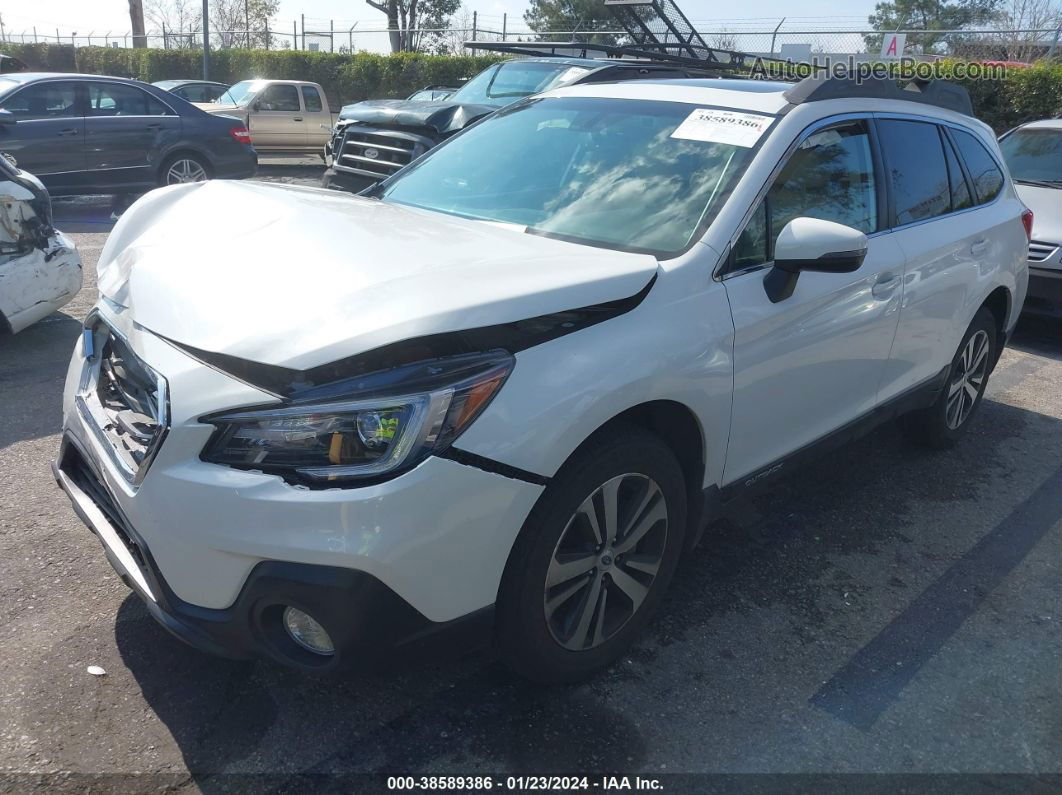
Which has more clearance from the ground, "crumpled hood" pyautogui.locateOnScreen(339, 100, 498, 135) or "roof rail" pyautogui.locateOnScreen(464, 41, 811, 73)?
"roof rail" pyautogui.locateOnScreen(464, 41, 811, 73)

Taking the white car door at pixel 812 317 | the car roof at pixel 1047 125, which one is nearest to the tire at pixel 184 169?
the car roof at pixel 1047 125

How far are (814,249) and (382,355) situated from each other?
1489 millimetres

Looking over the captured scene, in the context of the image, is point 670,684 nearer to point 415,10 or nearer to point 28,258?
point 28,258

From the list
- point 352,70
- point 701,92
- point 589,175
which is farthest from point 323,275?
point 352,70

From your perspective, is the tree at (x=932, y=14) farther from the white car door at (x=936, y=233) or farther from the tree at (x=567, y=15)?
the white car door at (x=936, y=233)

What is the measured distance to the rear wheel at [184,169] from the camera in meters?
11.4

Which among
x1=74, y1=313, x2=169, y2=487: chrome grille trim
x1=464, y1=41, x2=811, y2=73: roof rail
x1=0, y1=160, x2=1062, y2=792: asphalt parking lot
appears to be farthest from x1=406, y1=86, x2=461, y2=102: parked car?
x1=74, y1=313, x2=169, y2=487: chrome grille trim

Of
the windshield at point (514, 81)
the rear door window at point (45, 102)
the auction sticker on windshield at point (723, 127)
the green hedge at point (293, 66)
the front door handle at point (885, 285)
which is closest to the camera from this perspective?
the auction sticker on windshield at point (723, 127)

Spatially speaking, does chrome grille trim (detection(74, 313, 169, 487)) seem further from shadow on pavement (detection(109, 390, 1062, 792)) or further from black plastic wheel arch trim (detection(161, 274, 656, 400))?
shadow on pavement (detection(109, 390, 1062, 792))

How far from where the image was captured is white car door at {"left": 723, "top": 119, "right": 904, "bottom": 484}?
9.89 ft

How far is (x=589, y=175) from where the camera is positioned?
3375 mm

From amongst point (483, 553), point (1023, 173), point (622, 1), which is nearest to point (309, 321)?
point (483, 553)

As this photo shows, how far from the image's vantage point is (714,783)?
97.3 inches

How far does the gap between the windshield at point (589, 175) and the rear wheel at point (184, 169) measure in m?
8.49
